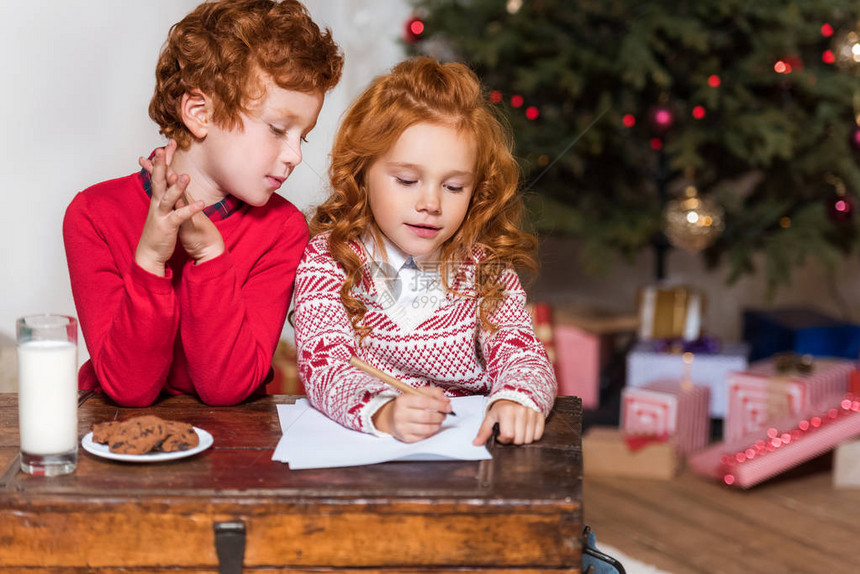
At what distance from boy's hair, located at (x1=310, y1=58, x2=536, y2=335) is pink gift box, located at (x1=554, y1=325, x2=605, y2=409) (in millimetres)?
1438

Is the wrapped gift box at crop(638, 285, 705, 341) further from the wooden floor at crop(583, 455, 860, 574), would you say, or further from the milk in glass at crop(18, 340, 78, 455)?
the milk in glass at crop(18, 340, 78, 455)

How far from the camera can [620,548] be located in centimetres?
200

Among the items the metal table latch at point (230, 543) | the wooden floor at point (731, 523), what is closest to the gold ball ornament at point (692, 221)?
the wooden floor at point (731, 523)

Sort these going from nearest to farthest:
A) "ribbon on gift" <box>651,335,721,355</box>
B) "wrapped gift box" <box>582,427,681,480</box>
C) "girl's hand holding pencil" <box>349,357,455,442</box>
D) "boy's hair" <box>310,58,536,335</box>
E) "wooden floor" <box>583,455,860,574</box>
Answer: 1. "girl's hand holding pencil" <box>349,357,455,442</box>
2. "boy's hair" <box>310,58,536,335</box>
3. "wooden floor" <box>583,455,860,574</box>
4. "wrapped gift box" <box>582,427,681,480</box>
5. "ribbon on gift" <box>651,335,721,355</box>

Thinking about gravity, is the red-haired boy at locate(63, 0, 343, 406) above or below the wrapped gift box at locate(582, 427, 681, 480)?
above

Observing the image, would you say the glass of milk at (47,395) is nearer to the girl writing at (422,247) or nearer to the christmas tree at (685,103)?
the girl writing at (422,247)

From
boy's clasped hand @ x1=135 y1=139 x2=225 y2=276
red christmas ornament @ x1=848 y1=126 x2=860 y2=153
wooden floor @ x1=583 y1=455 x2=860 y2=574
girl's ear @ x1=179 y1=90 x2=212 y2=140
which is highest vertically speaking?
red christmas ornament @ x1=848 y1=126 x2=860 y2=153

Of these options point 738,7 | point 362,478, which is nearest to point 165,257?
point 362,478

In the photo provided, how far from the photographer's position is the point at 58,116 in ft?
5.84

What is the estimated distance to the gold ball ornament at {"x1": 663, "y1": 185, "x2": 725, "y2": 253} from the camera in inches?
100

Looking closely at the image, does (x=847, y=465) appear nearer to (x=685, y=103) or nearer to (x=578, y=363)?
(x=578, y=363)

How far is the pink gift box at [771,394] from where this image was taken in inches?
98.2

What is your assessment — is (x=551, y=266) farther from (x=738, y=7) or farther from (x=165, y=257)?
(x=165, y=257)

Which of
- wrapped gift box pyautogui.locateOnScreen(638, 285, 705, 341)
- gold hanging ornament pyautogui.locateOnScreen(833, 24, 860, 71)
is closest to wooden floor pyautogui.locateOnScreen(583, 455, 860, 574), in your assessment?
wrapped gift box pyautogui.locateOnScreen(638, 285, 705, 341)
